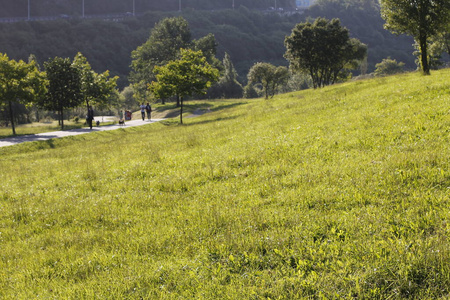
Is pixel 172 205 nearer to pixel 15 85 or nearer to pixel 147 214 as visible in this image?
pixel 147 214

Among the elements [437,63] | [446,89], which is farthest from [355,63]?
[446,89]

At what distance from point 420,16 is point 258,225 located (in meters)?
33.6

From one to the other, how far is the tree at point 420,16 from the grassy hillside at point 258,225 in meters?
23.8

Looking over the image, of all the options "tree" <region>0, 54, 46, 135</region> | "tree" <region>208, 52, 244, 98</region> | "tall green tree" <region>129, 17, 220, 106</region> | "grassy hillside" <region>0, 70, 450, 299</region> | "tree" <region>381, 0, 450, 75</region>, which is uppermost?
"tall green tree" <region>129, 17, 220, 106</region>

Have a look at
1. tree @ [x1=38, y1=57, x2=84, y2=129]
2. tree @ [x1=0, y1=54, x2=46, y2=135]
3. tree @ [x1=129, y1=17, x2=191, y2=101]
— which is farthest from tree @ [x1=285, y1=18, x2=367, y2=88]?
tree @ [x1=0, y1=54, x2=46, y2=135]

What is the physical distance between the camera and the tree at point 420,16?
29.9 m

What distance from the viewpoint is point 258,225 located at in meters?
6.10

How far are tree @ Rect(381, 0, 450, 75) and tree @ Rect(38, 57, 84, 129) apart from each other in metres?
44.0

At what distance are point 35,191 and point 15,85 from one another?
30.9 metres

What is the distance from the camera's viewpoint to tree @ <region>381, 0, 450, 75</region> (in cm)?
2991

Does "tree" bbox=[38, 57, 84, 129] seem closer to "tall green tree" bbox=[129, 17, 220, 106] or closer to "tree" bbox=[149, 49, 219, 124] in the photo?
"tree" bbox=[149, 49, 219, 124]

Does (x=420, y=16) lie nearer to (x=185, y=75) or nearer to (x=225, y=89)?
(x=185, y=75)

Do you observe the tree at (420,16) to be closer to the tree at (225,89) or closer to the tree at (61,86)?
the tree at (61,86)

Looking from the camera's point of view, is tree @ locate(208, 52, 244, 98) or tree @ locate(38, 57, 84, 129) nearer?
tree @ locate(38, 57, 84, 129)
